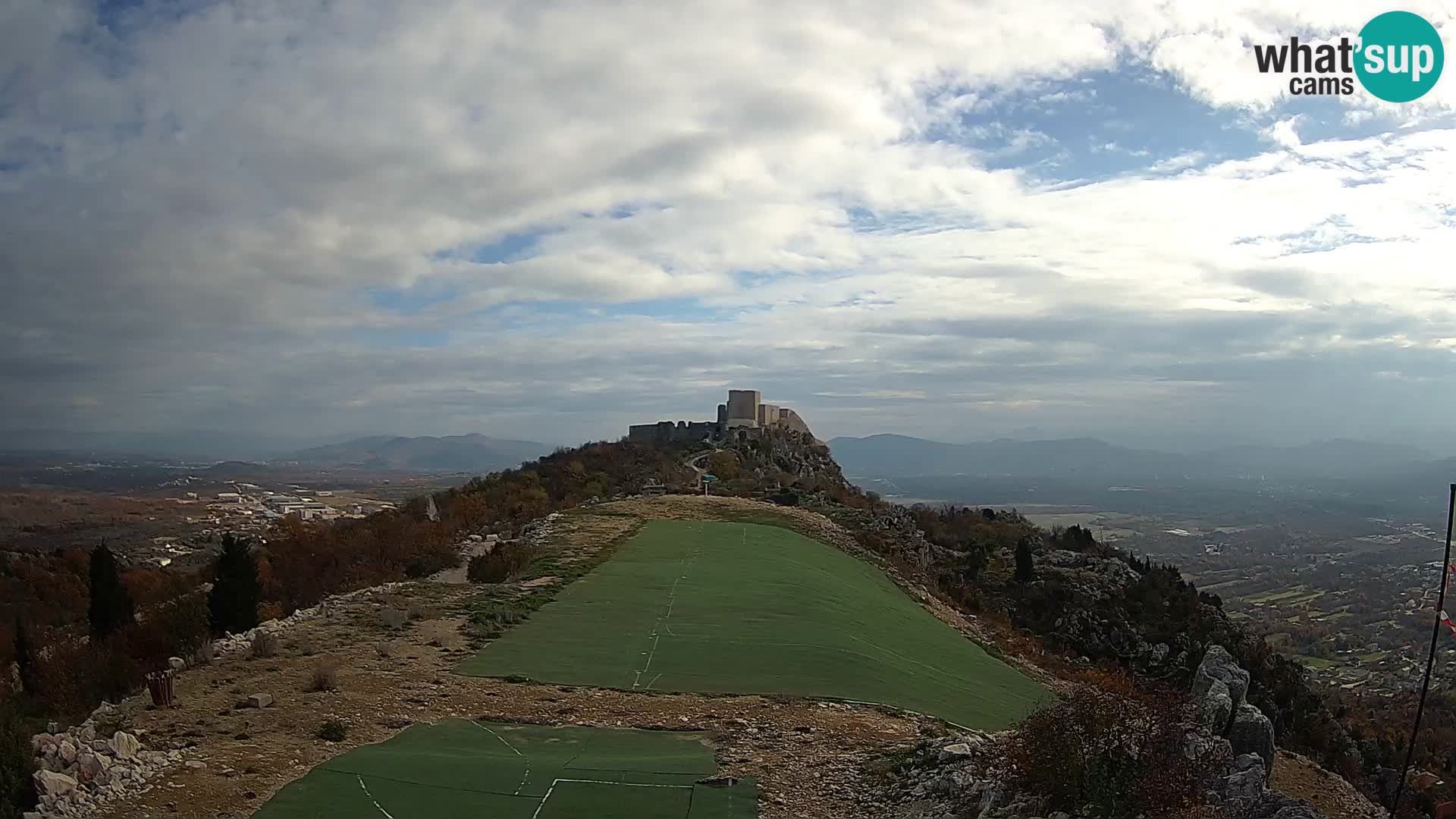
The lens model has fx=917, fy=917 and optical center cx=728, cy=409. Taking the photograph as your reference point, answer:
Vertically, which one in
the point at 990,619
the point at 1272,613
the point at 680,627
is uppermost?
the point at 680,627

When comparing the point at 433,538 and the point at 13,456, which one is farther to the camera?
the point at 13,456

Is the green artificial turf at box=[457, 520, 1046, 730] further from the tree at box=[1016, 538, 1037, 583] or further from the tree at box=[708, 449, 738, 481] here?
the tree at box=[708, 449, 738, 481]

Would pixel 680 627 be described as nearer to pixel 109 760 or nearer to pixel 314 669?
pixel 314 669

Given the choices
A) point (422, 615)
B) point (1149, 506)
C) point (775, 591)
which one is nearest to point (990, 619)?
point (775, 591)

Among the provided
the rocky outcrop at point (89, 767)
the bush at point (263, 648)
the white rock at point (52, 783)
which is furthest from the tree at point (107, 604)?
the white rock at point (52, 783)

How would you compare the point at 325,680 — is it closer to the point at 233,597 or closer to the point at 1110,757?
the point at 233,597

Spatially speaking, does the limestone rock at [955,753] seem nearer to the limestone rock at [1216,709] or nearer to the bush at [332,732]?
the limestone rock at [1216,709]

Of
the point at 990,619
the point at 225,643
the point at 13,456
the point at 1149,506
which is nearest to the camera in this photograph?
the point at 225,643
